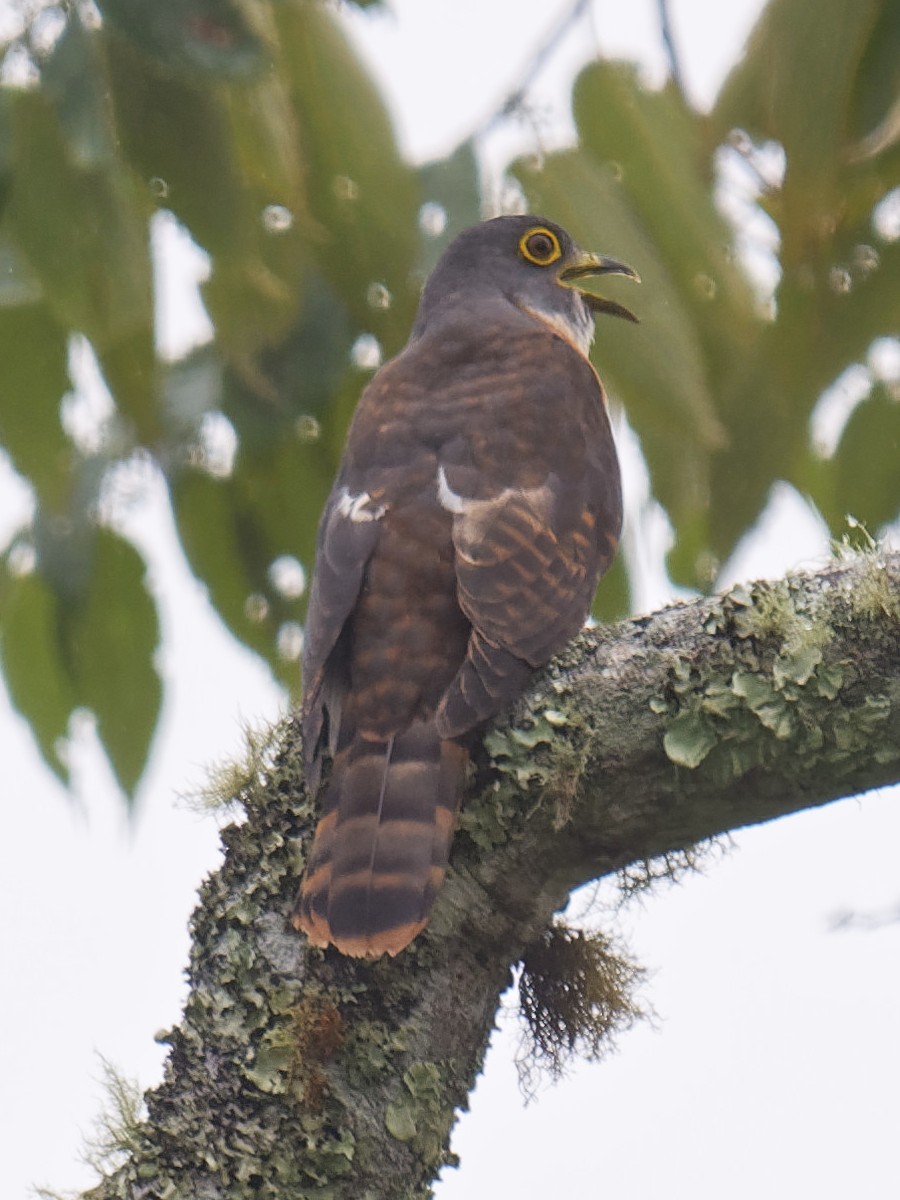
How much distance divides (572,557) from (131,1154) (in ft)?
4.90

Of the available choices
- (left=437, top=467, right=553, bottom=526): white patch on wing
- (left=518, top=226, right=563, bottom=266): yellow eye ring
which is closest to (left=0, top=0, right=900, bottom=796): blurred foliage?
(left=437, top=467, right=553, bottom=526): white patch on wing

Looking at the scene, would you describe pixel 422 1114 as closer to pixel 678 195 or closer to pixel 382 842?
pixel 382 842

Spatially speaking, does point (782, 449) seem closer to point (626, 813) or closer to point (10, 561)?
point (626, 813)

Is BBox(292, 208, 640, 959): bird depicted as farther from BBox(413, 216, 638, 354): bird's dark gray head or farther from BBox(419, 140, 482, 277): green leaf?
BBox(413, 216, 638, 354): bird's dark gray head

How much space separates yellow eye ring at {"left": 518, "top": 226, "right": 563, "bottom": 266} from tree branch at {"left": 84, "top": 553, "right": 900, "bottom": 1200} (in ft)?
8.71

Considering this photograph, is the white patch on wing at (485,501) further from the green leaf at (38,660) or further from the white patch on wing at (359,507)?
the green leaf at (38,660)

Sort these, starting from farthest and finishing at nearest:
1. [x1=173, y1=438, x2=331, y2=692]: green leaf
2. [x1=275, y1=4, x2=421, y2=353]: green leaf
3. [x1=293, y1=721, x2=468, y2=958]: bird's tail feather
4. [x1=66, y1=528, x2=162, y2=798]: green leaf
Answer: [x1=173, y1=438, x2=331, y2=692]: green leaf
[x1=66, y1=528, x2=162, y2=798]: green leaf
[x1=275, y1=4, x2=421, y2=353]: green leaf
[x1=293, y1=721, x2=468, y2=958]: bird's tail feather

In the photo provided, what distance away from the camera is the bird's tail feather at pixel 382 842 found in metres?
2.63

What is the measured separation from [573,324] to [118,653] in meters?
2.49

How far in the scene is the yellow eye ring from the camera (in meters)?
5.25

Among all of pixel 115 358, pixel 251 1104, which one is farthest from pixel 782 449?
pixel 251 1104

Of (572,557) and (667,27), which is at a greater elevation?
(667,27)

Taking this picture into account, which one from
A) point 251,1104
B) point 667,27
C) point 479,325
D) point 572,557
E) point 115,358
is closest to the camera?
point 251,1104

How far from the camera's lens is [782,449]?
285 cm
